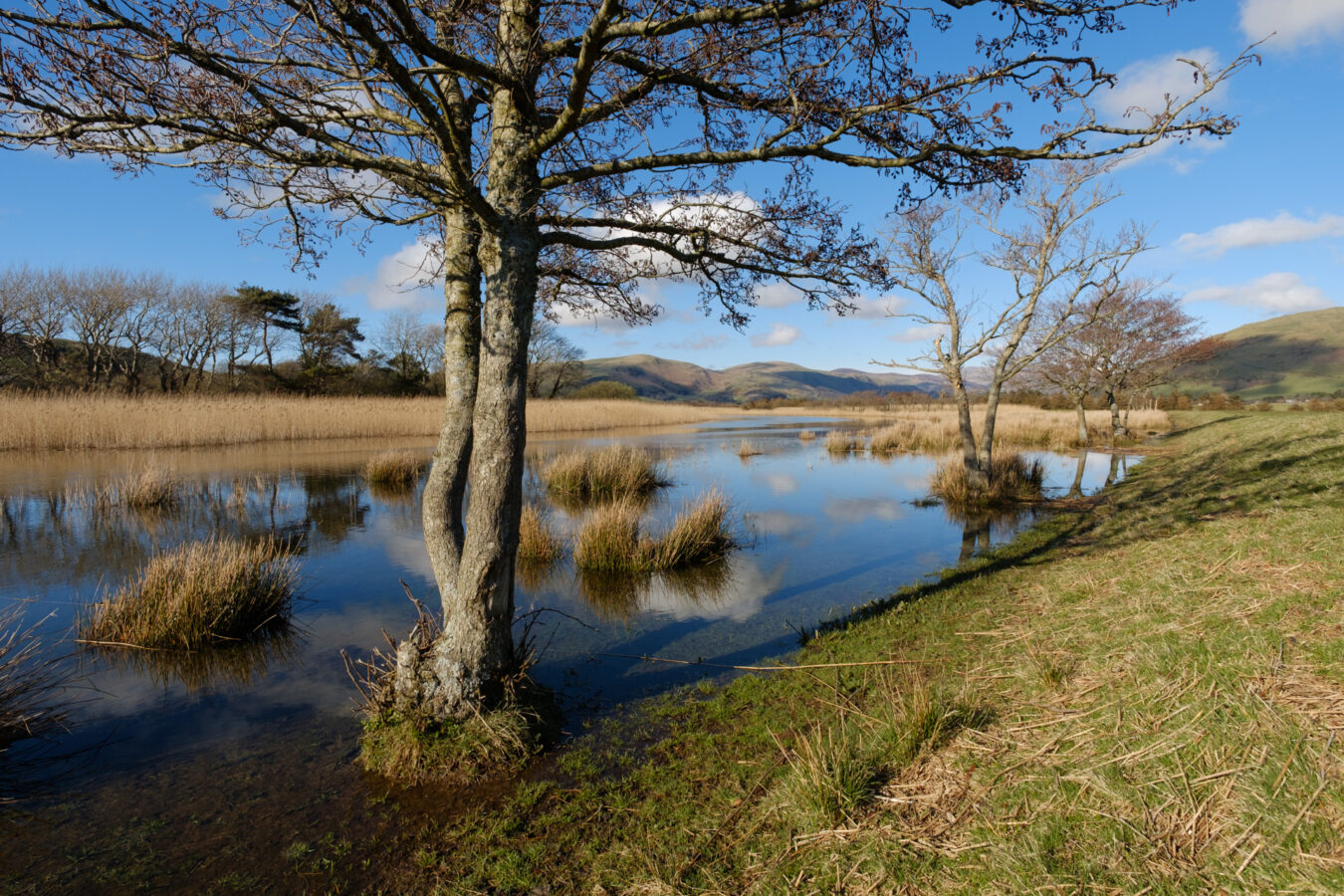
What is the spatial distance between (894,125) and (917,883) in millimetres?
3762

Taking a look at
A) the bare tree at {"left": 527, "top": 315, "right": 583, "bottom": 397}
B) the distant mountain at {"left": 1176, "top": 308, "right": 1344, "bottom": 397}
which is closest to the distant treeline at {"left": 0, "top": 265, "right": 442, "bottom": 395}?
the bare tree at {"left": 527, "top": 315, "right": 583, "bottom": 397}

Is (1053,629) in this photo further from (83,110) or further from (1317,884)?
(83,110)

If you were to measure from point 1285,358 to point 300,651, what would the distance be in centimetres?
15037

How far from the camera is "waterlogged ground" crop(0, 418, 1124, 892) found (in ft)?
10.5

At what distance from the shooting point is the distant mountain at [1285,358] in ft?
291

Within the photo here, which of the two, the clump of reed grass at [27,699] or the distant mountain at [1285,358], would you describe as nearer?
the clump of reed grass at [27,699]

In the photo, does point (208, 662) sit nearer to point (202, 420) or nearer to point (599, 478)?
point (599, 478)

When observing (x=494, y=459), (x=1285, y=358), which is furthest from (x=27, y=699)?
(x=1285, y=358)

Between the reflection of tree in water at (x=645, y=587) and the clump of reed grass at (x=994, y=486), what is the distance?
655cm

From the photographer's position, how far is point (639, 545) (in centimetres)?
865

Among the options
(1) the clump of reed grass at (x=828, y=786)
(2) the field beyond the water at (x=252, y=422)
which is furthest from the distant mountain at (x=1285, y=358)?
(1) the clump of reed grass at (x=828, y=786)

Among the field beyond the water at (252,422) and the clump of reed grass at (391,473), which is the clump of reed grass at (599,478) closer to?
the clump of reed grass at (391,473)

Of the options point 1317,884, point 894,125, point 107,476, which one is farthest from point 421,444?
point 1317,884

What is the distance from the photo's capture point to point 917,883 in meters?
2.21
